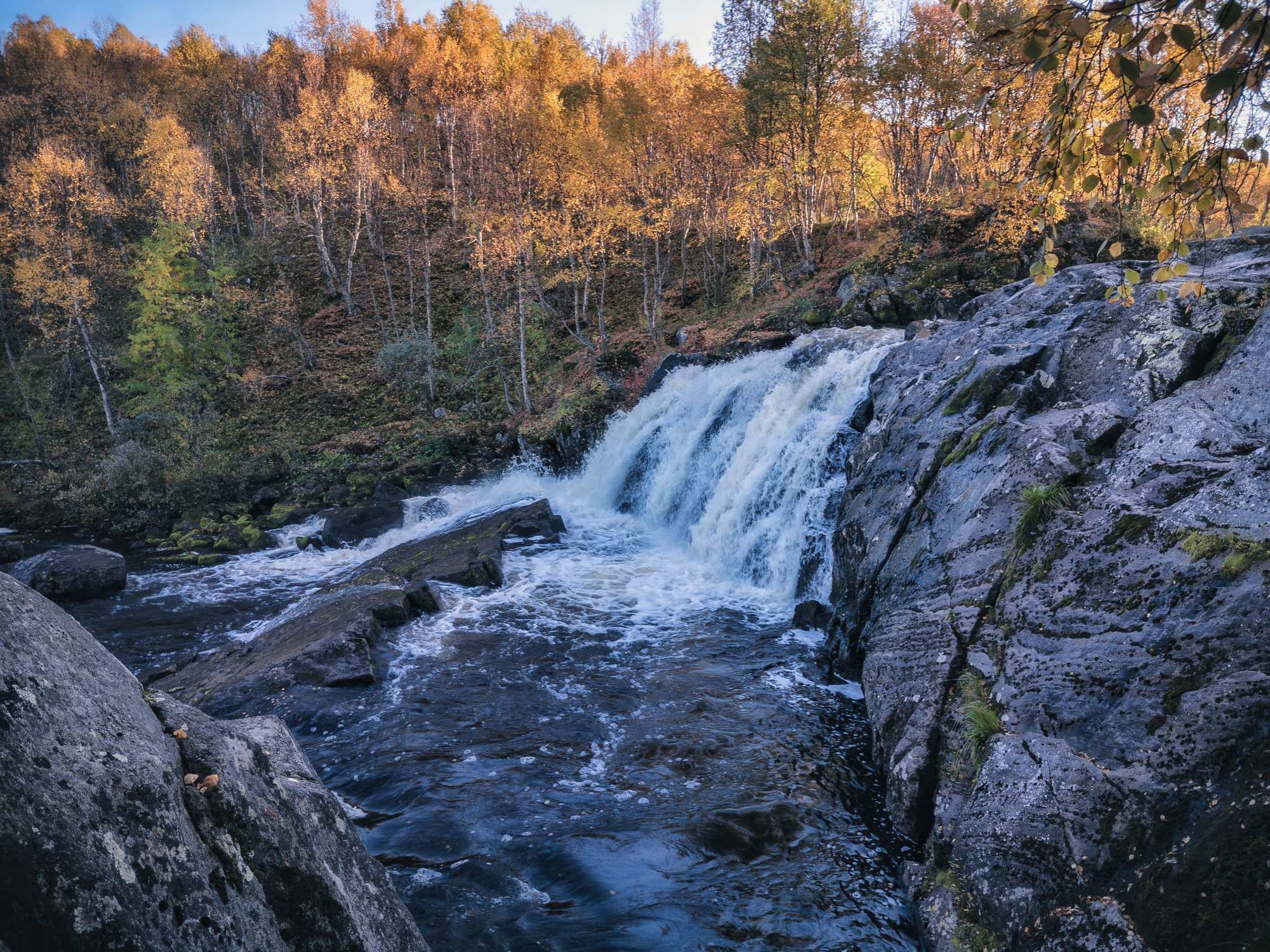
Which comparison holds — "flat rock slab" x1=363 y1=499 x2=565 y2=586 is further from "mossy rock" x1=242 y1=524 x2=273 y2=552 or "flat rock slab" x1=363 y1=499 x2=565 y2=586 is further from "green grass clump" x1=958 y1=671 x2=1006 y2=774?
"green grass clump" x1=958 y1=671 x2=1006 y2=774

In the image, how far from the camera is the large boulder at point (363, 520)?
17844 mm


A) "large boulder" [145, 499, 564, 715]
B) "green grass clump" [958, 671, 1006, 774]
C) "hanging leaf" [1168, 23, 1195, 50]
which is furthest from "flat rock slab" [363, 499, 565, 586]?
"hanging leaf" [1168, 23, 1195, 50]

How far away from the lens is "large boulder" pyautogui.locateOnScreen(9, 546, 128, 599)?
13.7 metres

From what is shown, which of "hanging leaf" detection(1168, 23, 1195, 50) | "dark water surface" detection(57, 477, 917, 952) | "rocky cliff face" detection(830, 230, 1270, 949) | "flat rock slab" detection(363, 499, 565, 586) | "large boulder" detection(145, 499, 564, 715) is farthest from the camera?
"flat rock slab" detection(363, 499, 565, 586)

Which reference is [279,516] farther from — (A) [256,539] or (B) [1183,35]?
(B) [1183,35]

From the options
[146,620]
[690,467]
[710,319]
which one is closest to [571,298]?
[710,319]

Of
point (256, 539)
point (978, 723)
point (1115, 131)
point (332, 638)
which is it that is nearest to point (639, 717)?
point (978, 723)

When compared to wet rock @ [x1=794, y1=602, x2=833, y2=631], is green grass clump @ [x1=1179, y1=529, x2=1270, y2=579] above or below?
above

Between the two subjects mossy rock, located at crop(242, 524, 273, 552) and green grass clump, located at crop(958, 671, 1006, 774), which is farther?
mossy rock, located at crop(242, 524, 273, 552)

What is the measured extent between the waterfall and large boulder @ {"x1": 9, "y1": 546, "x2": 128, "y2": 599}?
1176 centimetres

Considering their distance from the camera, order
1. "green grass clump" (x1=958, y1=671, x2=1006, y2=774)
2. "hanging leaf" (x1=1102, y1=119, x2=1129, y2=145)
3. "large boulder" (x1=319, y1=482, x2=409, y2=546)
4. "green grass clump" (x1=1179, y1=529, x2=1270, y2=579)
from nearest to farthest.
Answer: "hanging leaf" (x1=1102, y1=119, x2=1129, y2=145) → "green grass clump" (x1=1179, y1=529, x2=1270, y2=579) → "green grass clump" (x1=958, y1=671, x2=1006, y2=774) → "large boulder" (x1=319, y1=482, x2=409, y2=546)

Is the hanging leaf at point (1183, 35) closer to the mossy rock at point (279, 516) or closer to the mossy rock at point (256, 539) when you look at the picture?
the mossy rock at point (256, 539)

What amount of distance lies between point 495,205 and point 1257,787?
28.8 metres

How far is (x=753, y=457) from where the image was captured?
14.8m
